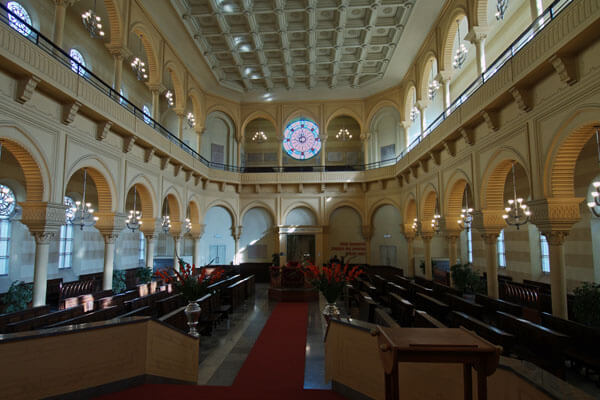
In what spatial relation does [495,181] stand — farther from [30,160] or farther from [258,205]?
[258,205]

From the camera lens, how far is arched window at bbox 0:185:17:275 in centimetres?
1241

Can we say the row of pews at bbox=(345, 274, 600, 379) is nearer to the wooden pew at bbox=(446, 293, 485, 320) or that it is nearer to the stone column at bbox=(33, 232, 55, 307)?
the wooden pew at bbox=(446, 293, 485, 320)

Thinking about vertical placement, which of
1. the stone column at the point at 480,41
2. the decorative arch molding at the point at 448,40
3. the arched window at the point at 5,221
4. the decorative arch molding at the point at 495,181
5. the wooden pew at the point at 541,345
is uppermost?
the decorative arch molding at the point at 448,40

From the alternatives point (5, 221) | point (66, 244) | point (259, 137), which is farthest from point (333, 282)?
point (259, 137)

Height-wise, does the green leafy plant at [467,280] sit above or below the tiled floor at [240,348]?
above

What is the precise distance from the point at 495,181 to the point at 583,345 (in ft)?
18.0

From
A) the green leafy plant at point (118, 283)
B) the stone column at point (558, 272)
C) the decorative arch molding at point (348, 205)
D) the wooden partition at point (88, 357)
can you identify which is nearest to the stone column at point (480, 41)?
the stone column at point (558, 272)

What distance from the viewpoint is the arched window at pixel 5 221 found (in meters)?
12.4

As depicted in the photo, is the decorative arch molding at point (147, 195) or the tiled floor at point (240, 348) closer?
the tiled floor at point (240, 348)

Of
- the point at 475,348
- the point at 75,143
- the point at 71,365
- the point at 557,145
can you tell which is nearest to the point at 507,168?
the point at 557,145

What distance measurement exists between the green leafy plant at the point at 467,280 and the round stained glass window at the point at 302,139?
13881 millimetres

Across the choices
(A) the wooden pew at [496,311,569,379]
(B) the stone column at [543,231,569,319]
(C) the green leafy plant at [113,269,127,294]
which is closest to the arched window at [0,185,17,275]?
(C) the green leafy plant at [113,269,127,294]

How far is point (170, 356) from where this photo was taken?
5832 mm

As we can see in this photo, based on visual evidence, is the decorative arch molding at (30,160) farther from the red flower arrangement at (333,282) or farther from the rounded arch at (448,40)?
the rounded arch at (448,40)
